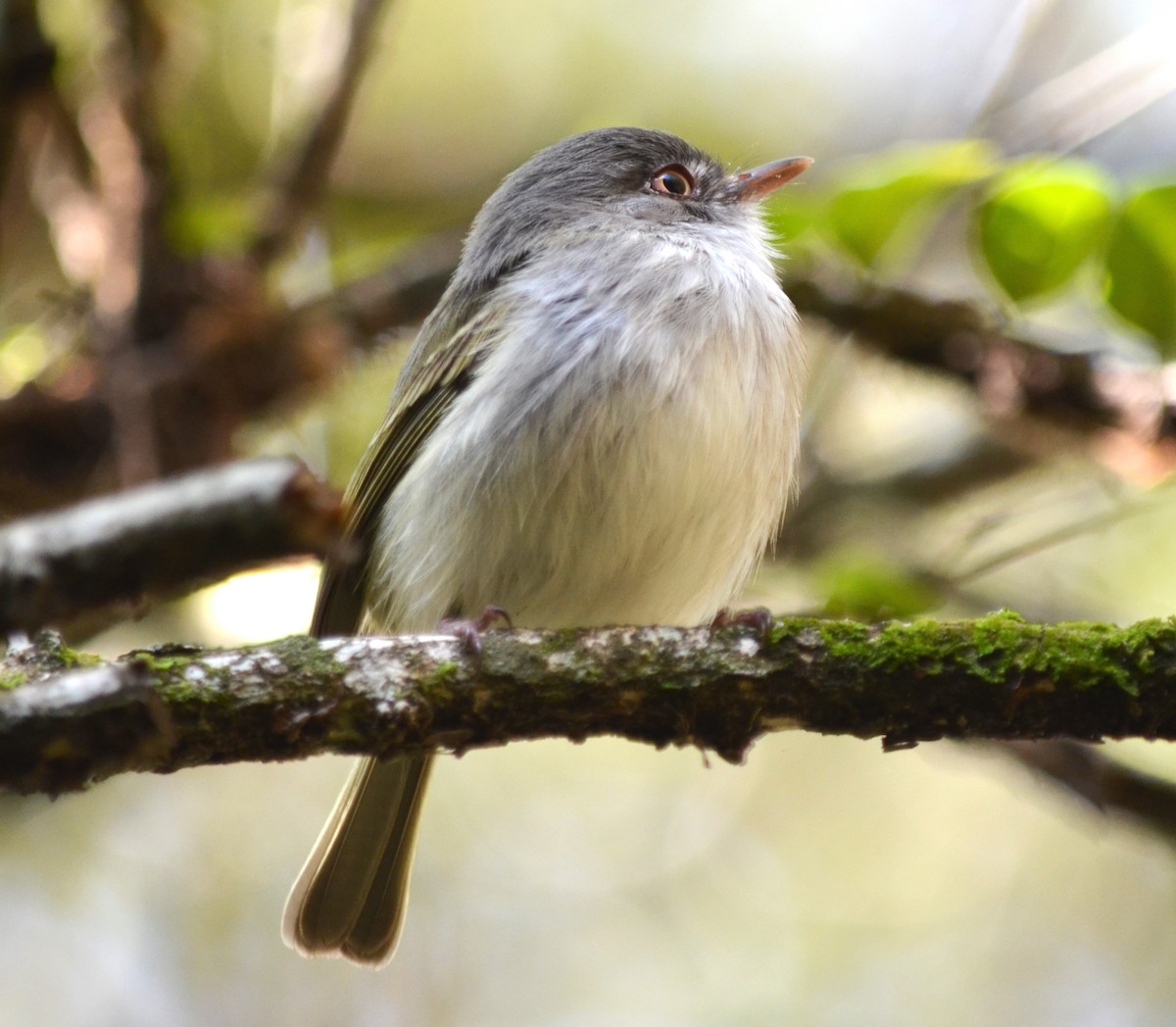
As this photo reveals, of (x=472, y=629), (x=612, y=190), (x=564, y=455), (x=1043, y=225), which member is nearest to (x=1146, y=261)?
(x=1043, y=225)

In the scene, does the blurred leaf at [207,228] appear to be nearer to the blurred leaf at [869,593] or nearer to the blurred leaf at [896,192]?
the blurred leaf at [896,192]

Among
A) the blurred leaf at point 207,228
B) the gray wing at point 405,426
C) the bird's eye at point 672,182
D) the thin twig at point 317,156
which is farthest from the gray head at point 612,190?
the blurred leaf at point 207,228

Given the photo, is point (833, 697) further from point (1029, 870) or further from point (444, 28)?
point (444, 28)

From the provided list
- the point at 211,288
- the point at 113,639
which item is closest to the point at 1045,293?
the point at 211,288

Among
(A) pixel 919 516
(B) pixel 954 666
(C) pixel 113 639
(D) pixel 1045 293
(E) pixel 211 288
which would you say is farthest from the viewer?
(C) pixel 113 639

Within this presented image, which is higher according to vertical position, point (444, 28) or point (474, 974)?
point (444, 28)

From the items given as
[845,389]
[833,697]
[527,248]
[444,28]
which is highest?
[444,28]

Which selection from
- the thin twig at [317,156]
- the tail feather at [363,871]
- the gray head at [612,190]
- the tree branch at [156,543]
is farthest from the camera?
the thin twig at [317,156]
